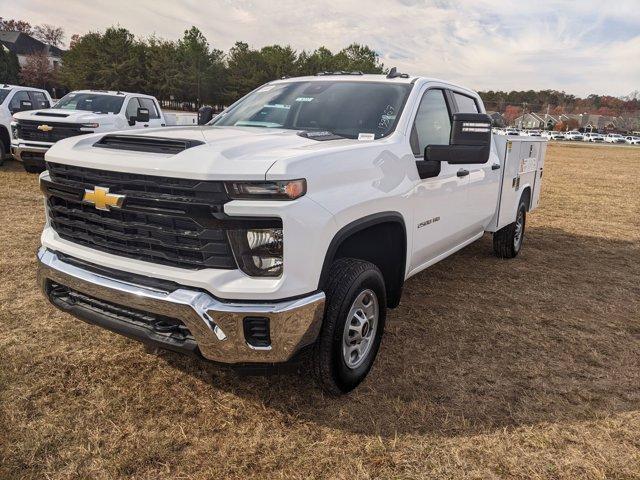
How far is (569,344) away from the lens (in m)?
4.09

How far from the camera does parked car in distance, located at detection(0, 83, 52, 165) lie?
1144cm

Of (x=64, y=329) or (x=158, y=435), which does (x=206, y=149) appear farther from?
(x=64, y=329)

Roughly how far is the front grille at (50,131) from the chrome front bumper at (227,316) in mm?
8466

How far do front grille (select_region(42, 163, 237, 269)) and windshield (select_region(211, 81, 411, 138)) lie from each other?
5.02ft

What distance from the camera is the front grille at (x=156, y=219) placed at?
2.44m

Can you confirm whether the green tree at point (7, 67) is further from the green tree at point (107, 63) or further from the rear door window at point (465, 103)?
the rear door window at point (465, 103)

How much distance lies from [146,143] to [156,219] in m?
0.51

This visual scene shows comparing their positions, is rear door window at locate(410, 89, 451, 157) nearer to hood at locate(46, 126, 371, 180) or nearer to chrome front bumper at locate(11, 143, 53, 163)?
hood at locate(46, 126, 371, 180)

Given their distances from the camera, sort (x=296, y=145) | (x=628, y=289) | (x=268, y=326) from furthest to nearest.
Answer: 1. (x=628, y=289)
2. (x=296, y=145)
3. (x=268, y=326)

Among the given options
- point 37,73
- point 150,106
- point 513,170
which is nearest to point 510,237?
point 513,170

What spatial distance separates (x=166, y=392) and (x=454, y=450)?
5.56ft

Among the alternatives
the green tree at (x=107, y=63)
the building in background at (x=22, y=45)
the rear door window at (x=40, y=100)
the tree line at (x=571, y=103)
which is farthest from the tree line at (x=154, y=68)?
the tree line at (x=571, y=103)

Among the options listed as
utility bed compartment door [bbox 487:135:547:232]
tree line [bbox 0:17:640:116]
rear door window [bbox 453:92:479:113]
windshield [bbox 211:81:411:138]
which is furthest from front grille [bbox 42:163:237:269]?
tree line [bbox 0:17:640:116]

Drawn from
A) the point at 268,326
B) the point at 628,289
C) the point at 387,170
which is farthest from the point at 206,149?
the point at 628,289
